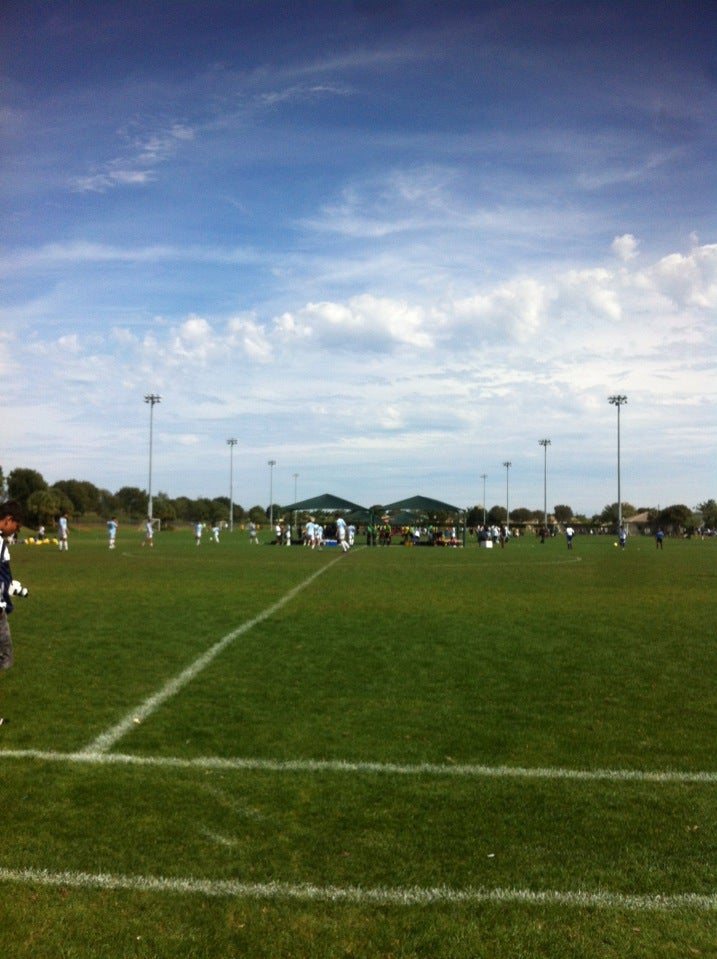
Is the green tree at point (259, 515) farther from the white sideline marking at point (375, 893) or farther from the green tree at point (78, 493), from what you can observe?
the white sideline marking at point (375, 893)

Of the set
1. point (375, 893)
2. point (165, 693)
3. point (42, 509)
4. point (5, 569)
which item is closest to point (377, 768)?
point (375, 893)

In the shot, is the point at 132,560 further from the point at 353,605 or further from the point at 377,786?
the point at 377,786

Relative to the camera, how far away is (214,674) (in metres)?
9.03

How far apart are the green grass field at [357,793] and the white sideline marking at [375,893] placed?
12mm

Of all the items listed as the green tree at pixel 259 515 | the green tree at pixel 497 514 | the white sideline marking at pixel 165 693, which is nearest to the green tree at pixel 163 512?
the green tree at pixel 259 515

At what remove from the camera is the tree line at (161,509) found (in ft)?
344

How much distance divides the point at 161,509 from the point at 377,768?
133702 millimetres

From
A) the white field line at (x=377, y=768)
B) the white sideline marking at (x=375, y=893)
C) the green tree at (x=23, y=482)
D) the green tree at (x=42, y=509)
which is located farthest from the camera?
the green tree at (x=23, y=482)

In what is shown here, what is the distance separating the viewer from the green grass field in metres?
3.67

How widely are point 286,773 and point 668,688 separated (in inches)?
182

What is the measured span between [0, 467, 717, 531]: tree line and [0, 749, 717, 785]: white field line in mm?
93230

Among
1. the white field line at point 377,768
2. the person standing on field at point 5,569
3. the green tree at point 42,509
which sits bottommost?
the white field line at point 377,768

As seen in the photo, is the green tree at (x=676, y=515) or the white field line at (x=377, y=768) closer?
the white field line at (x=377, y=768)

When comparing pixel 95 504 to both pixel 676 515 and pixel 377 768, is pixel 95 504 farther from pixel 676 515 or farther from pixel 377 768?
pixel 377 768
